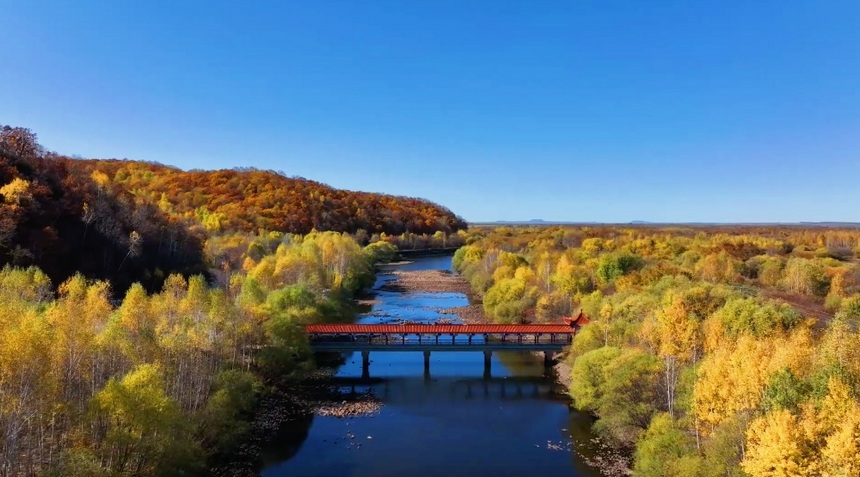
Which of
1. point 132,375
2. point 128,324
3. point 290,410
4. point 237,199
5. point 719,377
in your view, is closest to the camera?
point 132,375

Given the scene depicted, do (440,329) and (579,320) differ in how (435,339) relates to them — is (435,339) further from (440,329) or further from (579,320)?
(579,320)

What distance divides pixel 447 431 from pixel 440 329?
67.0 ft

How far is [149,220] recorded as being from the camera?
2808 inches

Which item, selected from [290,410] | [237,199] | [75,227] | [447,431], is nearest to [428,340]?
[290,410]

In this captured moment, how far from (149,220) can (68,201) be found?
12548 millimetres

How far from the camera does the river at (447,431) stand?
30.5 metres

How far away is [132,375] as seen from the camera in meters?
21.2

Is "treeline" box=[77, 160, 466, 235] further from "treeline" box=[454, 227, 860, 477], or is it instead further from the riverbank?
"treeline" box=[454, 227, 860, 477]

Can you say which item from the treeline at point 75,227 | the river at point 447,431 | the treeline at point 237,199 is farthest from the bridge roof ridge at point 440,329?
the treeline at point 237,199

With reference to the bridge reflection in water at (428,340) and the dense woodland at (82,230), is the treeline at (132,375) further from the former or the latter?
the dense woodland at (82,230)

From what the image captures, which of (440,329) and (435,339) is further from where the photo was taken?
(440,329)

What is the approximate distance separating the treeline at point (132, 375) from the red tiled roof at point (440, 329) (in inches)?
212

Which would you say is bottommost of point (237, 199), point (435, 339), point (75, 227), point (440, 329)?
point (435, 339)

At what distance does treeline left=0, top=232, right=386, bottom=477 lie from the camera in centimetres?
1778
